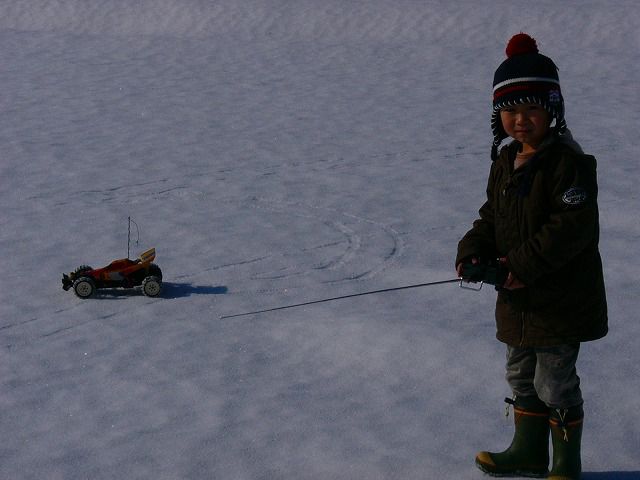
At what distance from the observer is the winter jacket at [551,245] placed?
10.3 ft

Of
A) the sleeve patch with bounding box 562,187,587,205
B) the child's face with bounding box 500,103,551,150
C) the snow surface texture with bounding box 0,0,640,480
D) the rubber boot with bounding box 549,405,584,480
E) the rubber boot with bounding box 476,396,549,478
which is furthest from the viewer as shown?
the snow surface texture with bounding box 0,0,640,480

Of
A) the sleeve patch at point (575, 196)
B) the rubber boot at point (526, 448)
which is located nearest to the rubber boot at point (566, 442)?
the rubber boot at point (526, 448)

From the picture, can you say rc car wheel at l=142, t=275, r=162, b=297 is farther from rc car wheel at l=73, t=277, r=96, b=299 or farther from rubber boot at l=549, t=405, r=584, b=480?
rubber boot at l=549, t=405, r=584, b=480

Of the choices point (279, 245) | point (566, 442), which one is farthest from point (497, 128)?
point (279, 245)

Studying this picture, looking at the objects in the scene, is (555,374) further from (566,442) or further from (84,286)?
(84,286)

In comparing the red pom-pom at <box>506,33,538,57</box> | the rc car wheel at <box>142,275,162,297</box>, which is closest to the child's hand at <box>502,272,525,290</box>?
the red pom-pom at <box>506,33,538,57</box>

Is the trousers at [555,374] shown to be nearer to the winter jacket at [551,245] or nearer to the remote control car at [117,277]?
the winter jacket at [551,245]

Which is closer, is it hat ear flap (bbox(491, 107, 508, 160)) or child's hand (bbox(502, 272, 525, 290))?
child's hand (bbox(502, 272, 525, 290))

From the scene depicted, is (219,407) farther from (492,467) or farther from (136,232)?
(136,232)

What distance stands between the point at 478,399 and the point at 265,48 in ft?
38.6

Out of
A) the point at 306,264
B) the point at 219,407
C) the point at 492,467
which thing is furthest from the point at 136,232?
the point at 492,467

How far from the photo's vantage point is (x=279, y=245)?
695 centimetres

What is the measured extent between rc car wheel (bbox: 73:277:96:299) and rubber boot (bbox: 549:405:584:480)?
343cm

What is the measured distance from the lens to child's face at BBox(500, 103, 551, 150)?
3258 millimetres
